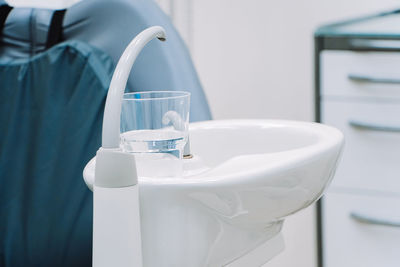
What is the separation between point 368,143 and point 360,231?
29 centimetres

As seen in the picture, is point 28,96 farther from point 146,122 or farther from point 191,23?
point 191,23

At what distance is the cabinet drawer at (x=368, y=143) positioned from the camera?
5.68 feet

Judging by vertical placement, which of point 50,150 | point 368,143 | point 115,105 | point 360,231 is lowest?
point 360,231

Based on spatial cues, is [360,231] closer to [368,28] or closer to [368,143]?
[368,143]

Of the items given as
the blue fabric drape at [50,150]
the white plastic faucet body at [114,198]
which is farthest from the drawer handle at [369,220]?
the white plastic faucet body at [114,198]

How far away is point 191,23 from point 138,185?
62.7 inches

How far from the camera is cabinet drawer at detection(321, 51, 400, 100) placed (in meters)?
1.70

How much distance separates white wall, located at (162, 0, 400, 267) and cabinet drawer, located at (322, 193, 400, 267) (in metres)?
0.59

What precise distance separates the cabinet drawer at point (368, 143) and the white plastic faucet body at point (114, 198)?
1.37 metres

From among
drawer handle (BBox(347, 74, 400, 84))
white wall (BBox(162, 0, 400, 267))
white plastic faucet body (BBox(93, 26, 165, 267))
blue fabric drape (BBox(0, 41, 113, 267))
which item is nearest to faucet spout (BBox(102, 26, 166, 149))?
white plastic faucet body (BBox(93, 26, 165, 267))

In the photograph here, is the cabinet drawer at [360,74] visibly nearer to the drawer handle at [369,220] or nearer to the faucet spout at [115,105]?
the drawer handle at [369,220]

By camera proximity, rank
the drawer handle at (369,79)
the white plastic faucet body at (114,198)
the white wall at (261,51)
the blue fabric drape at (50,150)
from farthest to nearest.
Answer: the white wall at (261,51), the drawer handle at (369,79), the blue fabric drape at (50,150), the white plastic faucet body at (114,198)

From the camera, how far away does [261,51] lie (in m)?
2.35

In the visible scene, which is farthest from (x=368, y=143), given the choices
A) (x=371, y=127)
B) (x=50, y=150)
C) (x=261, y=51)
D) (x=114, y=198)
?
(x=114, y=198)
